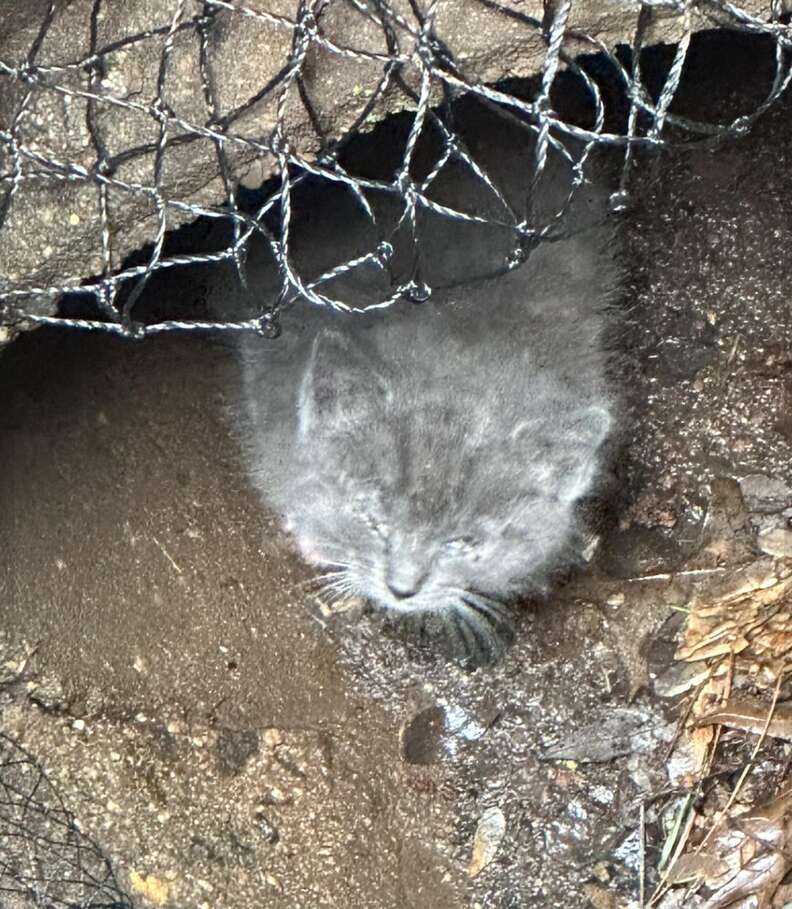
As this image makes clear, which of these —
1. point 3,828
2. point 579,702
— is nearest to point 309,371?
point 579,702

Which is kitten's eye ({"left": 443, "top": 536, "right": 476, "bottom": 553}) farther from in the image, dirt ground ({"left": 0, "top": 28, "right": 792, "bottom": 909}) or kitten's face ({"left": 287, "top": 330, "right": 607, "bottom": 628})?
dirt ground ({"left": 0, "top": 28, "right": 792, "bottom": 909})

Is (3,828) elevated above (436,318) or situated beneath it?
situated beneath

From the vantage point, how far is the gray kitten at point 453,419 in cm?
263

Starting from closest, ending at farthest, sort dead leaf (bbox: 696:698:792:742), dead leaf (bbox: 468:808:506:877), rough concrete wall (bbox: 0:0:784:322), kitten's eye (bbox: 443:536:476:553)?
rough concrete wall (bbox: 0:0:784:322), kitten's eye (bbox: 443:536:476:553), dead leaf (bbox: 696:698:792:742), dead leaf (bbox: 468:808:506:877)

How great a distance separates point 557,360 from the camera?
2793 millimetres

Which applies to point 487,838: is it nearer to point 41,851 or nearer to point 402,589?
point 402,589

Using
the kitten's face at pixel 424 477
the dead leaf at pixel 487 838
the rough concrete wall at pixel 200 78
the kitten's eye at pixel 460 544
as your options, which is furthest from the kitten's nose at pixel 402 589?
the rough concrete wall at pixel 200 78

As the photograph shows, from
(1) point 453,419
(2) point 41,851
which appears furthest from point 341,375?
(2) point 41,851

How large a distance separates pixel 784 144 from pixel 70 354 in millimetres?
2187

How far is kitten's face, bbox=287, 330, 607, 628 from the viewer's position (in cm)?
262

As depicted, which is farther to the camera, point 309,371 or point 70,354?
point 70,354

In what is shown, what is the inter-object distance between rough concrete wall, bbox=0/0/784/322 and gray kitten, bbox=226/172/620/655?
66cm

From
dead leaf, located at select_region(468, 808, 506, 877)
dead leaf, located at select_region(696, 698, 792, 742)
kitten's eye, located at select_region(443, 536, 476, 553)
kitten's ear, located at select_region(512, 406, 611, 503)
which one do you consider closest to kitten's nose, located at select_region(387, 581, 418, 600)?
kitten's eye, located at select_region(443, 536, 476, 553)

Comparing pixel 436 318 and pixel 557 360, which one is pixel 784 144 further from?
pixel 436 318
